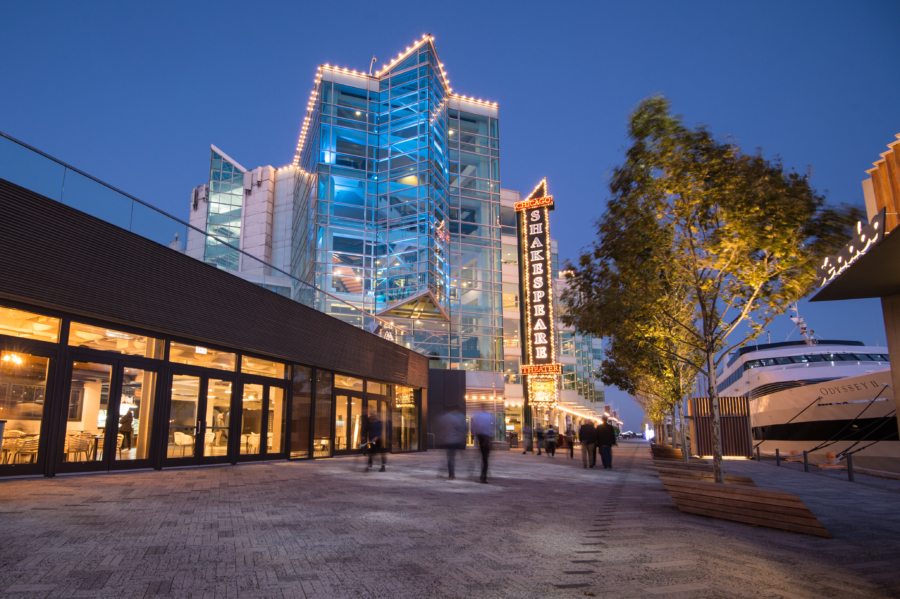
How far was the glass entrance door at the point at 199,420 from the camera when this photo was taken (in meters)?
13.2

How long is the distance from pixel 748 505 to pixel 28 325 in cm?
1183

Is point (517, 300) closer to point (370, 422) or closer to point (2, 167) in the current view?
point (370, 422)

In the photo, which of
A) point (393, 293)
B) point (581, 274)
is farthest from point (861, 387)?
point (393, 293)

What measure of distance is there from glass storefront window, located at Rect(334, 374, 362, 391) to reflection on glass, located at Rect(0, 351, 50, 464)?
10.9 meters

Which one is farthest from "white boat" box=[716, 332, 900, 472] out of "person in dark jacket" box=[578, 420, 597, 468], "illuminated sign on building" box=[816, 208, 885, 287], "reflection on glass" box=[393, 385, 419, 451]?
"reflection on glass" box=[393, 385, 419, 451]

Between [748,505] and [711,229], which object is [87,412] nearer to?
[748,505]

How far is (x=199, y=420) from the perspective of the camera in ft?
45.8

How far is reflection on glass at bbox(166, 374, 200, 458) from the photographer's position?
1315cm

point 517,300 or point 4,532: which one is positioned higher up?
point 517,300

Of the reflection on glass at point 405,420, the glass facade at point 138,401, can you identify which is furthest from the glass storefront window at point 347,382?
the reflection on glass at point 405,420

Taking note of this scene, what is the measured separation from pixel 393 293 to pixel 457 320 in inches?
265

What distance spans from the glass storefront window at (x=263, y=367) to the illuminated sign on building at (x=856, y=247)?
1349 centimetres

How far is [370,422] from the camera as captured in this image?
49.4 feet

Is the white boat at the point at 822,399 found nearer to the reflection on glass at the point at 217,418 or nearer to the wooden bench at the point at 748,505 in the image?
the wooden bench at the point at 748,505
